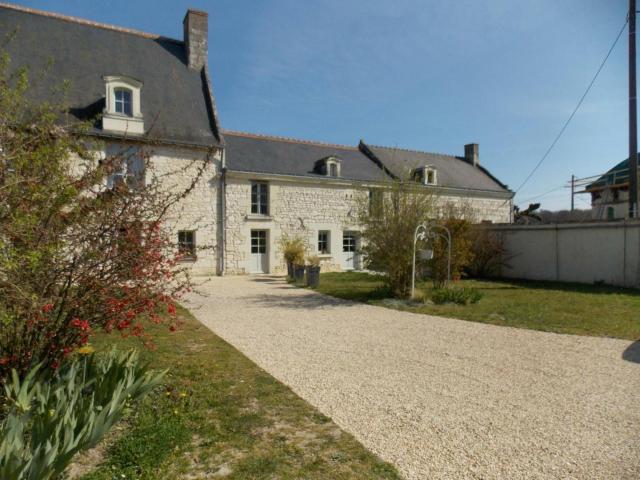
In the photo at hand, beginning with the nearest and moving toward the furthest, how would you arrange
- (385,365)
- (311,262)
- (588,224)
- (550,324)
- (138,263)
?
1. (138,263)
2. (385,365)
3. (550,324)
4. (588,224)
5. (311,262)

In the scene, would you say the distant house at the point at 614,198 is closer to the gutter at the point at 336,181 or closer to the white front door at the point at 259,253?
the gutter at the point at 336,181

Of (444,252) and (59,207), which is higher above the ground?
(59,207)

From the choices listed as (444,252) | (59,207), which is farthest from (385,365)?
(444,252)

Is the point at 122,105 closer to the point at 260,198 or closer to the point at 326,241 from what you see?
the point at 260,198

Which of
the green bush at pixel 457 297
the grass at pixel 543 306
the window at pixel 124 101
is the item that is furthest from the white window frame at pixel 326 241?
the green bush at pixel 457 297

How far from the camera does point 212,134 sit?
15.7 m

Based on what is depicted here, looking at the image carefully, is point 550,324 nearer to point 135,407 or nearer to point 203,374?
point 203,374

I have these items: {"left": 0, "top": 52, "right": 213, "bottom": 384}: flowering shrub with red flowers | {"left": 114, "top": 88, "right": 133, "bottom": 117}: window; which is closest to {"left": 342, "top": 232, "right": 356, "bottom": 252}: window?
{"left": 114, "top": 88, "right": 133, "bottom": 117}: window

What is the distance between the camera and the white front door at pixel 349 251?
18.9 m

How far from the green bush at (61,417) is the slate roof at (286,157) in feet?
44.1

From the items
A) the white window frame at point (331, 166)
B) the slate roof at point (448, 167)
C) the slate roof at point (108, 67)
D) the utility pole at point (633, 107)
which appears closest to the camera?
the utility pole at point (633, 107)

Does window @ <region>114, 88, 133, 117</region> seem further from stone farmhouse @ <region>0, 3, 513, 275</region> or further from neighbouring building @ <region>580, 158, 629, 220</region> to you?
neighbouring building @ <region>580, 158, 629, 220</region>

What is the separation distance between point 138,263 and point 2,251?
3.12 ft

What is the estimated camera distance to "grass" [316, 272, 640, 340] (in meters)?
7.04
